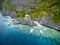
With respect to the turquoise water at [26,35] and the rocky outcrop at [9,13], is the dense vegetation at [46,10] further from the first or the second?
the turquoise water at [26,35]

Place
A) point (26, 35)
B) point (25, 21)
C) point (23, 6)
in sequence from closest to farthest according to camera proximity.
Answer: point (26, 35)
point (25, 21)
point (23, 6)

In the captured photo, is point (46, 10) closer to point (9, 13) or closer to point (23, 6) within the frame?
point (23, 6)

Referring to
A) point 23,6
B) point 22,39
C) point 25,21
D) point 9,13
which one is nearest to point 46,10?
point 25,21

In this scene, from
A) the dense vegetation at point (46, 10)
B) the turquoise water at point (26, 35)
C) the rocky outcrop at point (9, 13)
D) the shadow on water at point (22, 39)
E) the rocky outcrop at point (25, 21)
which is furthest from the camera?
the rocky outcrop at point (9, 13)

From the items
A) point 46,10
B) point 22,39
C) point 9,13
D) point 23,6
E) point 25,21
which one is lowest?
point 22,39

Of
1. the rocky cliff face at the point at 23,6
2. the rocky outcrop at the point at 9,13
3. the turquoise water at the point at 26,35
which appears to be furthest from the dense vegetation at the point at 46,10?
the turquoise water at the point at 26,35

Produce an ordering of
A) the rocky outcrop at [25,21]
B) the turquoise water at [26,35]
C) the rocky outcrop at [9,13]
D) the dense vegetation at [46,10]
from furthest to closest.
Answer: the rocky outcrop at [9,13]
the dense vegetation at [46,10]
the rocky outcrop at [25,21]
the turquoise water at [26,35]

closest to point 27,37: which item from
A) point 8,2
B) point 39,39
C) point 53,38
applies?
point 39,39

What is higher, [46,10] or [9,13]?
[46,10]

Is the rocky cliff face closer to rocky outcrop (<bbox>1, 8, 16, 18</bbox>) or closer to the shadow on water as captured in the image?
rocky outcrop (<bbox>1, 8, 16, 18</bbox>)
